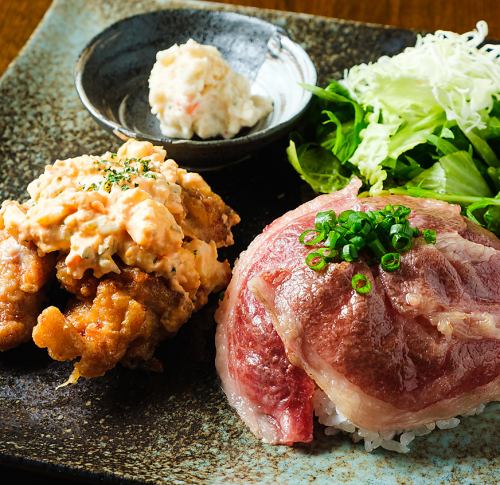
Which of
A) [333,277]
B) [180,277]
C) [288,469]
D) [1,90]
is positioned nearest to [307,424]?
[288,469]

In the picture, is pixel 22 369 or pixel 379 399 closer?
pixel 379 399

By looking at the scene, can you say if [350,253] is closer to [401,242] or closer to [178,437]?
[401,242]

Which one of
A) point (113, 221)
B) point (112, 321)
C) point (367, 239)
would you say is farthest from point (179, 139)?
point (367, 239)

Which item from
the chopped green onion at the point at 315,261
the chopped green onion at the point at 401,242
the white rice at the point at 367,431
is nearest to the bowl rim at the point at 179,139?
the chopped green onion at the point at 315,261

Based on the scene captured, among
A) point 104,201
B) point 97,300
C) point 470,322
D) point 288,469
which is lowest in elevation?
point 288,469

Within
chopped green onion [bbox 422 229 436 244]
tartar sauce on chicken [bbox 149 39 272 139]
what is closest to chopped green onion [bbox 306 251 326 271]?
chopped green onion [bbox 422 229 436 244]

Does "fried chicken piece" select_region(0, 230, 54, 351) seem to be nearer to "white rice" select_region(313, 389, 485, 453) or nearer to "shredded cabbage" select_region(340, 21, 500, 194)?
"white rice" select_region(313, 389, 485, 453)

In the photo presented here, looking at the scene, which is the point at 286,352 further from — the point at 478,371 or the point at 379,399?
the point at 478,371

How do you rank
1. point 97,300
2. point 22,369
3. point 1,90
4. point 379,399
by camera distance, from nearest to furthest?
point 379,399
point 97,300
point 22,369
point 1,90
